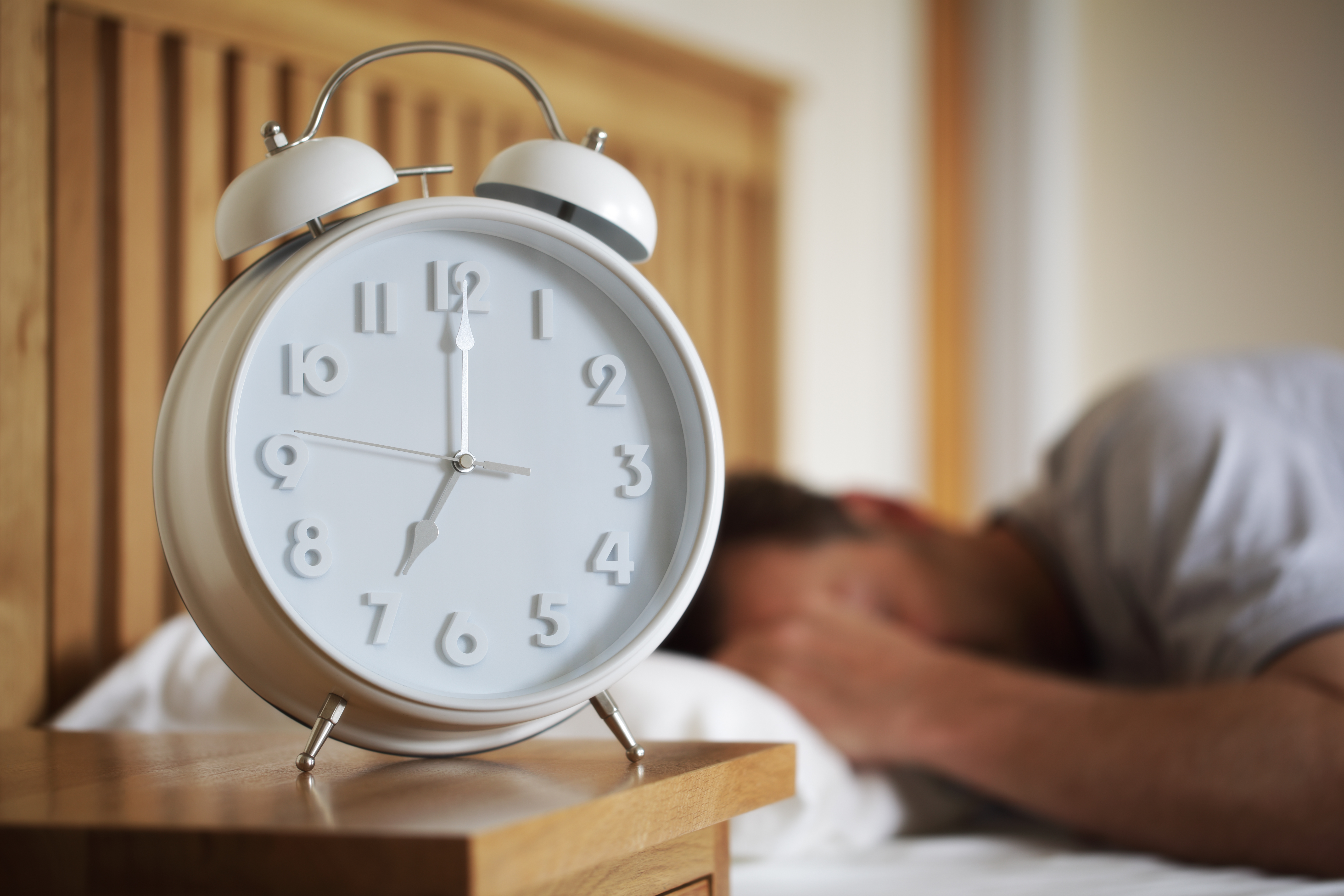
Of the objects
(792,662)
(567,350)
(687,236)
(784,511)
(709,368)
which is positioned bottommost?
(792,662)

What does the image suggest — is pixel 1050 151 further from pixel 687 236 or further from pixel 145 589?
pixel 145 589

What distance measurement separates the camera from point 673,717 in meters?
0.84

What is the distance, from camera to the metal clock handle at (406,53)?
51 centimetres

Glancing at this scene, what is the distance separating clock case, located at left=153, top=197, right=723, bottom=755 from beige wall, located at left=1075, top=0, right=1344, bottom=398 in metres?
1.98

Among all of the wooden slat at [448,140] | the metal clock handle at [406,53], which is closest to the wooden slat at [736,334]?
the wooden slat at [448,140]

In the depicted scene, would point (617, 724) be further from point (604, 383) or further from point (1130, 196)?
point (1130, 196)

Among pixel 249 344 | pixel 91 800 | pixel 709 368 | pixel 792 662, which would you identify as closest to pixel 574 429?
pixel 249 344

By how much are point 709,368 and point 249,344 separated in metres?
1.35

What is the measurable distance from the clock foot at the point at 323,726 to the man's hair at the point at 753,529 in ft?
2.63

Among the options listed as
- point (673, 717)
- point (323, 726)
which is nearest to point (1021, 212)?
point (673, 717)

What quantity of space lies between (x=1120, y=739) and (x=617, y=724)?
56 centimetres

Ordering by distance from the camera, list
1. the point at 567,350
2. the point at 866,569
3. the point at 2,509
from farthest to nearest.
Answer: the point at 866,569 → the point at 2,509 → the point at 567,350

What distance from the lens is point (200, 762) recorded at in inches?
20.3

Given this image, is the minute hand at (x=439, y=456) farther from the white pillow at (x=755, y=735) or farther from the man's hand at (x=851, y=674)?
the man's hand at (x=851, y=674)
